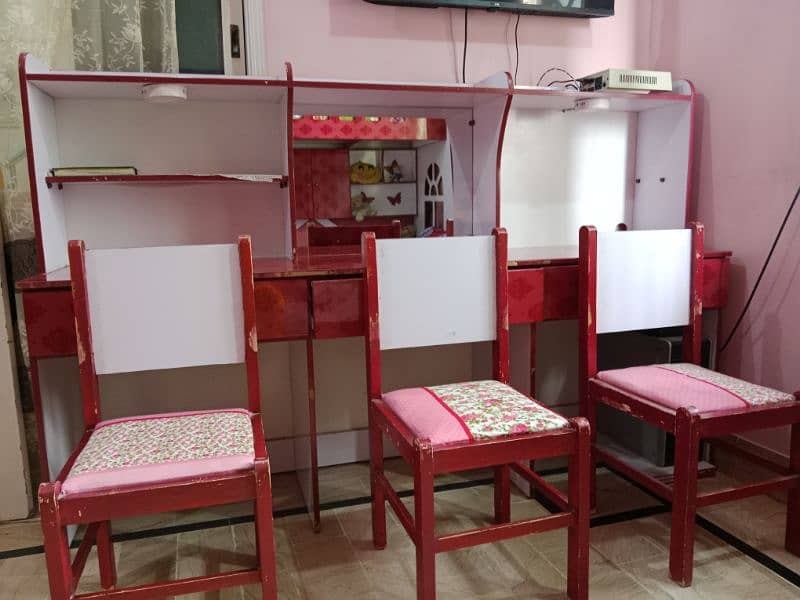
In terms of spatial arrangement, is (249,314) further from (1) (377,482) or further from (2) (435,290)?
(1) (377,482)

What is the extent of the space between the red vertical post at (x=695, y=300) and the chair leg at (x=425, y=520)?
1082 mm

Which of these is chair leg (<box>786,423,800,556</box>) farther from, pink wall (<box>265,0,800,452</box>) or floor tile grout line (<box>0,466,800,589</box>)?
pink wall (<box>265,0,800,452</box>)

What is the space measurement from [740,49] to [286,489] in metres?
2.17

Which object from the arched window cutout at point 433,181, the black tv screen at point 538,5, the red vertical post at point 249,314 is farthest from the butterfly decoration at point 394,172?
the red vertical post at point 249,314

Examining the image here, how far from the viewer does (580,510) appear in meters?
1.54

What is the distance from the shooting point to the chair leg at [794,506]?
174 centimetres

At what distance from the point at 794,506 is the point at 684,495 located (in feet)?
1.27

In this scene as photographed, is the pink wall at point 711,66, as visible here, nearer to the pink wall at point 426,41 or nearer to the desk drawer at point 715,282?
the pink wall at point 426,41

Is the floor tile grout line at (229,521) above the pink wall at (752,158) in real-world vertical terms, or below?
below

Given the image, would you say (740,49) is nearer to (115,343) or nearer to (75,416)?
(115,343)

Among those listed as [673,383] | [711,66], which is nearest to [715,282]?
[673,383]

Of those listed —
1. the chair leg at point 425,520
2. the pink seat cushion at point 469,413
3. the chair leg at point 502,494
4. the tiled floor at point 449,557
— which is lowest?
the tiled floor at point 449,557

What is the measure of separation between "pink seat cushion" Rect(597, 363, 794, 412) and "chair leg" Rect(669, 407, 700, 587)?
0.06 m

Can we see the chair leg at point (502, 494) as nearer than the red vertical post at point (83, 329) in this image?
No
